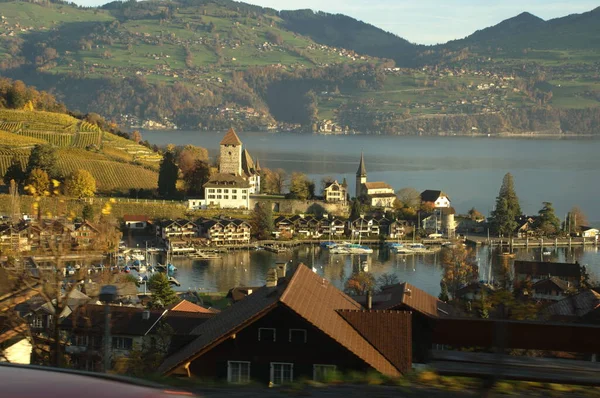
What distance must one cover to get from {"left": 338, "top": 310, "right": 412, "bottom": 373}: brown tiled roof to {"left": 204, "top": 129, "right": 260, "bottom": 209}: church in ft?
59.0

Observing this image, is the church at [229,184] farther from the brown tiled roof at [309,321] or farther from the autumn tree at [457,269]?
the brown tiled roof at [309,321]

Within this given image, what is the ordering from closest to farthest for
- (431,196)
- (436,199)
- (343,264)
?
(343,264) < (436,199) < (431,196)

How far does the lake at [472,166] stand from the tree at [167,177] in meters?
8.44

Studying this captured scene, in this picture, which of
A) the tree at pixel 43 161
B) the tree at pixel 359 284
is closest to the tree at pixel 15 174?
the tree at pixel 43 161

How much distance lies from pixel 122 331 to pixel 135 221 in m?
14.3

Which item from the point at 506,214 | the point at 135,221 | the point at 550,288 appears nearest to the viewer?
the point at 550,288

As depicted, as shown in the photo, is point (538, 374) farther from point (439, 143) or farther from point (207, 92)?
point (207, 92)

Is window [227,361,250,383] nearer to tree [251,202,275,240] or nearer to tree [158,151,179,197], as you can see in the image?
tree [251,202,275,240]

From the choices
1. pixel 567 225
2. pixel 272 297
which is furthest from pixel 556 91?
pixel 272 297

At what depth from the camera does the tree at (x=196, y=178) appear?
2167 centimetres

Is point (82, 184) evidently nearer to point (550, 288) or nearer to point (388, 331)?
point (550, 288)

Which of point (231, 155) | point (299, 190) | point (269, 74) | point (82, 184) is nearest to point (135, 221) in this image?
point (82, 184)

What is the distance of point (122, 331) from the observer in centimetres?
548

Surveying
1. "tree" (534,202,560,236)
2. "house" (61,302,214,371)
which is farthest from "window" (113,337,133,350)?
"tree" (534,202,560,236)
